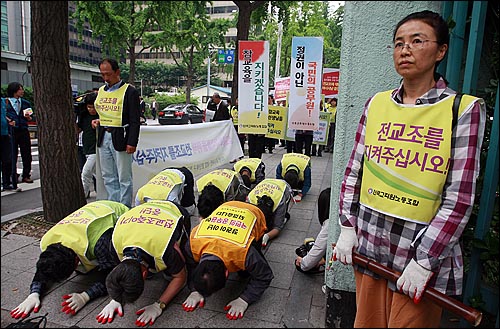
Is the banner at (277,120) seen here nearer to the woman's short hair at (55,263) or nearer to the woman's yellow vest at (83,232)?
the woman's yellow vest at (83,232)

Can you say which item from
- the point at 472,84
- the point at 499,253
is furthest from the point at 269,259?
the point at 472,84

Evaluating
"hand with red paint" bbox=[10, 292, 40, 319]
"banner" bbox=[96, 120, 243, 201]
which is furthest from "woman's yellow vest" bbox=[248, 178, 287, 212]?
"hand with red paint" bbox=[10, 292, 40, 319]

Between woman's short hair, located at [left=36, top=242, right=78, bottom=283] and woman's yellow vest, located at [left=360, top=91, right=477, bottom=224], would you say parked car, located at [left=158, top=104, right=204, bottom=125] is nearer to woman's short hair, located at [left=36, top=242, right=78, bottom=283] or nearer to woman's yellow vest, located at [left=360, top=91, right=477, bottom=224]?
woman's short hair, located at [left=36, top=242, right=78, bottom=283]

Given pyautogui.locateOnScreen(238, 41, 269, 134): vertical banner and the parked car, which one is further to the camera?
the parked car

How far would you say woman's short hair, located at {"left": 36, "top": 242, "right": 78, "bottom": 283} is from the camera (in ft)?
7.78

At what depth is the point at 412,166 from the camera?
130cm

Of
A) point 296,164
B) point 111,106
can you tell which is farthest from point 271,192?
point 111,106

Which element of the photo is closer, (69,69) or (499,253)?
(499,253)

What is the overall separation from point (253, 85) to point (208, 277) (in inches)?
203

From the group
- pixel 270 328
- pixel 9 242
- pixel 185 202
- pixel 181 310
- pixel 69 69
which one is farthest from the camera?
pixel 185 202

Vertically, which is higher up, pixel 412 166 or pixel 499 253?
pixel 412 166

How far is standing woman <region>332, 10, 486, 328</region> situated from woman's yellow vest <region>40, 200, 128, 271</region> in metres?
2.07

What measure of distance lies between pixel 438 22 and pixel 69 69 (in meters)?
3.69

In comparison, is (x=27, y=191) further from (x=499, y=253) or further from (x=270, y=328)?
(x=499, y=253)
